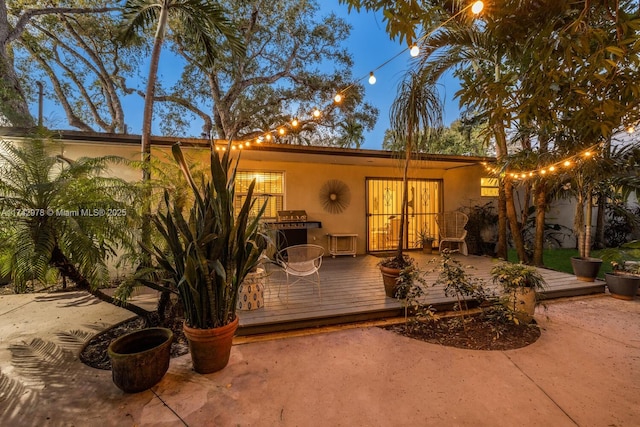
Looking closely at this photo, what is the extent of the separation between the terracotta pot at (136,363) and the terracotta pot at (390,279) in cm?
246

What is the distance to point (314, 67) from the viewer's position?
10.0 meters

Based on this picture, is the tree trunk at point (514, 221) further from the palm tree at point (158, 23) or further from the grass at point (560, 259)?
the palm tree at point (158, 23)

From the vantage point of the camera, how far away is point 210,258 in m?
2.19

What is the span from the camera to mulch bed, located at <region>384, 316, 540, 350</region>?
9.04 feet

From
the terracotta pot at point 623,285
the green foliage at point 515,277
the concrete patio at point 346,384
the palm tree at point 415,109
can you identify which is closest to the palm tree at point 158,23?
the concrete patio at point 346,384

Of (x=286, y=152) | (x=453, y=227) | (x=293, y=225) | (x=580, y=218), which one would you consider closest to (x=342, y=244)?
(x=293, y=225)

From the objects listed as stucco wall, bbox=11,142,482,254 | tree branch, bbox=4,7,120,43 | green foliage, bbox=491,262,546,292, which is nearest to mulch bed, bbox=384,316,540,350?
green foliage, bbox=491,262,546,292

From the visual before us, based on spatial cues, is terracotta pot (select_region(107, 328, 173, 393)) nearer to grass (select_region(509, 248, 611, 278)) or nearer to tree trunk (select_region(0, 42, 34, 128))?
tree trunk (select_region(0, 42, 34, 128))

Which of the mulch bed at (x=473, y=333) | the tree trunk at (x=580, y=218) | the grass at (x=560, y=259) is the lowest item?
the mulch bed at (x=473, y=333)

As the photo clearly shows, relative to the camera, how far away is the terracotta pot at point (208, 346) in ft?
7.30

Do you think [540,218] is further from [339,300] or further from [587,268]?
[339,300]

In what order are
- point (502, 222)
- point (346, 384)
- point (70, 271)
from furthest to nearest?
point (502, 222), point (70, 271), point (346, 384)

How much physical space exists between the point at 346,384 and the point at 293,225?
405 centimetres

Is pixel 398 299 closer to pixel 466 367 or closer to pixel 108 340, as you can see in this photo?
pixel 466 367
